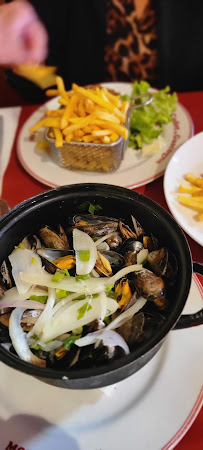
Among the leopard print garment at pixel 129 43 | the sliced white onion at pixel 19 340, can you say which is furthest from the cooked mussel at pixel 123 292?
the leopard print garment at pixel 129 43

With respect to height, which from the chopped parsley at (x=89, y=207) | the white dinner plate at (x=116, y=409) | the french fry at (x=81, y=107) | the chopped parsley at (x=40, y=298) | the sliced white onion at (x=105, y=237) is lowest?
the white dinner plate at (x=116, y=409)

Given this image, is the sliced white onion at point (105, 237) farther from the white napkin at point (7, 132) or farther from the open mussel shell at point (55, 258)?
the white napkin at point (7, 132)

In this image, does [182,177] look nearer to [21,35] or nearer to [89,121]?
[89,121]

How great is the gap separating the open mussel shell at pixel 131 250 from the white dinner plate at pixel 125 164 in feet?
1.91

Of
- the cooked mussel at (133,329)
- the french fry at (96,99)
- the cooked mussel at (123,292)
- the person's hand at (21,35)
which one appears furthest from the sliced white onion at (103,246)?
the person's hand at (21,35)

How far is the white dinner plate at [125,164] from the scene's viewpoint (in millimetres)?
1582

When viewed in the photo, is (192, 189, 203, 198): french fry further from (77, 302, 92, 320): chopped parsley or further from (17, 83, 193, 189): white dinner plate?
(77, 302, 92, 320): chopped parsley

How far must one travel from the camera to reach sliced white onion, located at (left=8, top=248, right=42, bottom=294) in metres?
0.94

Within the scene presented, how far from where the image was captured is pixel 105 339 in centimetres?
80

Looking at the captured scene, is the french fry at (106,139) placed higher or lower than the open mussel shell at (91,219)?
lower

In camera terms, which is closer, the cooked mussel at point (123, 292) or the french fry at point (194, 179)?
the cooked mussel at point (123, 292)

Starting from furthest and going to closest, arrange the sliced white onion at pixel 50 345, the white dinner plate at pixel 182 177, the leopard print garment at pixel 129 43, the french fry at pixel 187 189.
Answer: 1. the leopard print garment at pixel 129 43
2. the french fry at pixel 187 189
3. the white dinner plate at pixel 182 177
4. the sliced white onion at pixel 50 345

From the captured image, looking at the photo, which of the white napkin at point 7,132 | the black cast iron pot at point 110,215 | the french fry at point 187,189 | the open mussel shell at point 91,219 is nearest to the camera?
the black cast iron pot at point 110,215

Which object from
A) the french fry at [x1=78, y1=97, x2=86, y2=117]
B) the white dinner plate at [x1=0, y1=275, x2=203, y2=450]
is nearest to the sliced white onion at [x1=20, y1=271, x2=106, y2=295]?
the white dinner plate at [x1=0, y1=275, x2=203, y2=450]
